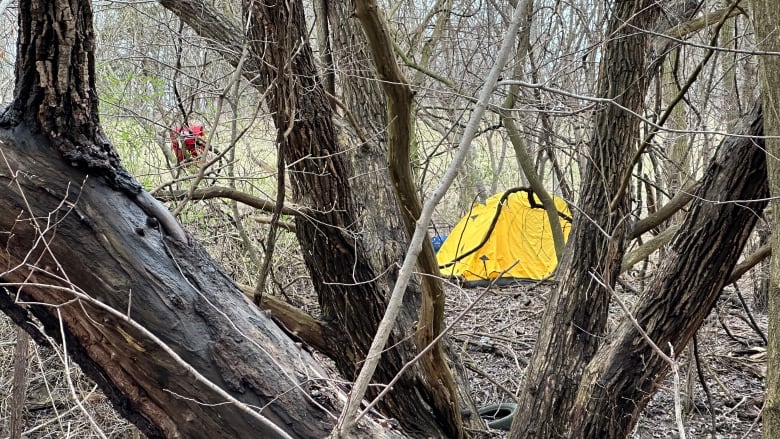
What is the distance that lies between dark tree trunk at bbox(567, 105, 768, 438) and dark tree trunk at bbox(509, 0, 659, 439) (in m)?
0.20

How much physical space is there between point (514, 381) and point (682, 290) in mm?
2925

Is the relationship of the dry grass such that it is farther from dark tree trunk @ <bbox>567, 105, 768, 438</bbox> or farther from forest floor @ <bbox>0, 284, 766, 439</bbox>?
dark tree trunk @ <bbox>567, 105, 768, 438</bbox>

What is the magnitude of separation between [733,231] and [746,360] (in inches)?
138

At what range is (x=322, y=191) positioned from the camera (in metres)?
3.46

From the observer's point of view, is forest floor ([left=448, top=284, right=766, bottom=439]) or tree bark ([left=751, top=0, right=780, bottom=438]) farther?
forest floor ([left=448, top=284, right=766, bottom=439])

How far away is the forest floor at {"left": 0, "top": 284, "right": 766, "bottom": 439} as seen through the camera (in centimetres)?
488

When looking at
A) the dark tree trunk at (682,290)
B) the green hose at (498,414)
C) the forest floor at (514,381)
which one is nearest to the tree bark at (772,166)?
the dark tree trunk at (682,290)

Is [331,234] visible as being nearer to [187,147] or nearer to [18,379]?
[187,147]

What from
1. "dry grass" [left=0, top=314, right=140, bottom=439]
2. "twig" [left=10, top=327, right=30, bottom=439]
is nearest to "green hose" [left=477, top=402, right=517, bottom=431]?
"dry grass" [left=0, top=314, right=140, bottom=439]

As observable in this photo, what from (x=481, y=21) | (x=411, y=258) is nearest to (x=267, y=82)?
(x=411, y=258)

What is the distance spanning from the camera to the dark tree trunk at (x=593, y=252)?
136 inches

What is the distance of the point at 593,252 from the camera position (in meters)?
3.55

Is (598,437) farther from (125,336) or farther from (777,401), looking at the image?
(125,336)

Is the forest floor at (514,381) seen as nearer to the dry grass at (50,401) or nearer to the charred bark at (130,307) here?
the dry grass at (50,401)
